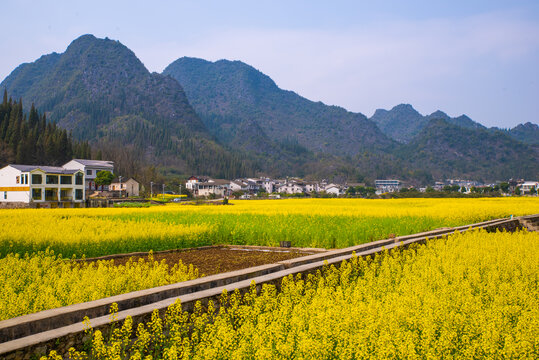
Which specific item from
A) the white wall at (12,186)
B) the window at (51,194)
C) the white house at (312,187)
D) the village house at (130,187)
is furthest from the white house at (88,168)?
the white house at (312,187)

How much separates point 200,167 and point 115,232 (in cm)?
14841

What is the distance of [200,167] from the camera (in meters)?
163

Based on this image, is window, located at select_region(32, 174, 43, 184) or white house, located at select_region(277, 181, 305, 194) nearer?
window, located at select_region(32, 174, 43, 184)

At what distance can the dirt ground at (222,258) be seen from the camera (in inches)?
526

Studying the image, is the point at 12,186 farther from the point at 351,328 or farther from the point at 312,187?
the point at 312,187

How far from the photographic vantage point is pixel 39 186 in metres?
50.2

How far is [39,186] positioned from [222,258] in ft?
140

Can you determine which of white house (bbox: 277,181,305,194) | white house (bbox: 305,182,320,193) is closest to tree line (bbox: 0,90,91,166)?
white house (bbox: 277,181,305,194)

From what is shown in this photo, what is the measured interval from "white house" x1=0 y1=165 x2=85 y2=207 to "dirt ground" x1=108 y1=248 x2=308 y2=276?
121 ft

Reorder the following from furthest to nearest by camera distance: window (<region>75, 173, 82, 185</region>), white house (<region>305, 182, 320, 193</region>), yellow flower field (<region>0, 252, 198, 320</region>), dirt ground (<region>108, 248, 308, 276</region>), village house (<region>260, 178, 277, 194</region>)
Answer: white house (<region>305, 182, 320, 193</region>) < village house (<region>260, 178, 277, 194</region>) < window (<region>75, 173, 82, 185</region>) < dirt ground (<region>108, 248, 308, 276</region>) < yellow flower field (<region>0, 252, 198, 320</region>)

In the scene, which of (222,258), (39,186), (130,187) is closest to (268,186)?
(130,187)

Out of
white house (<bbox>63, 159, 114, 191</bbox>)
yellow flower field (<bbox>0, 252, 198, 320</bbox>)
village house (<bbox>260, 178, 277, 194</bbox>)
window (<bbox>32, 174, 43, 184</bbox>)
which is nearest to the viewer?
yellow flower field (<bbox>0, 252, 198, 320</bbox>)

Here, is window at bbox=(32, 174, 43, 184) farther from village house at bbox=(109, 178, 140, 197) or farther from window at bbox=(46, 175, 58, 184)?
village house at bbox=(109, 178, 140, 197)

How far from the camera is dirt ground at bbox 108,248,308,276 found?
43.8 feet
